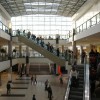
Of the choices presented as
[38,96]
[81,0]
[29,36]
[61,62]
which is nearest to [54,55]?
[61,62]

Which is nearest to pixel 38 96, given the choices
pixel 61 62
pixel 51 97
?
pixel 51 97

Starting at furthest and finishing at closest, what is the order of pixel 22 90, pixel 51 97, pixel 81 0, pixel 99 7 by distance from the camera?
1. pixel 81 0
2. pixel 99 7
3. pixel 22 90
4. pixel 51 97

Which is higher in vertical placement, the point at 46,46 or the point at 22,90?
the point at 46,46

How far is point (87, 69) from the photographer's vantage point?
2072cm

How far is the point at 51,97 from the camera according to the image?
1177 inches

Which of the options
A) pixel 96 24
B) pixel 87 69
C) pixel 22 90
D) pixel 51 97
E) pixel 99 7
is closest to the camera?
pixel 87 69

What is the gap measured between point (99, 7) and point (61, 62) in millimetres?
9791

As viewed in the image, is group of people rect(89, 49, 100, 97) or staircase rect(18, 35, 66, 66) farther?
staircase rect(18, 35, 66, 66)

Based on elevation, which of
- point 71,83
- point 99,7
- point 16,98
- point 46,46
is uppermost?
point 99,7

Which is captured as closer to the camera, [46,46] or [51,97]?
[51,97]

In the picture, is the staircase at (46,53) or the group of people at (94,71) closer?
the group of people at (94,71)

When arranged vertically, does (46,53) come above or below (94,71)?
above

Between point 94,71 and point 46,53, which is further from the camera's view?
point 46,53

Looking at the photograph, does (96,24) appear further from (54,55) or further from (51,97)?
(54,55)
